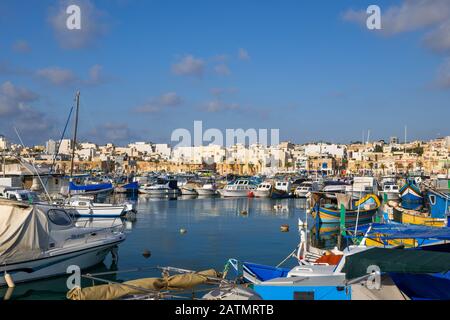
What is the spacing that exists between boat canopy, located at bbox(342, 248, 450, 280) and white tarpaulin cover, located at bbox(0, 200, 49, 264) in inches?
393

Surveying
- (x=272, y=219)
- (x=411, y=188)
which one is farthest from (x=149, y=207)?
(x=411, y=188)

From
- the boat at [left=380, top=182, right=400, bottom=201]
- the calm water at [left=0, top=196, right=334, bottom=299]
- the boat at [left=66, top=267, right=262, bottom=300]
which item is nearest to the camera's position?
the boat at [left=66, top=267, right=262, bottom=300]

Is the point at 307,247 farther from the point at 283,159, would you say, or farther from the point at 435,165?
the point at 283,159

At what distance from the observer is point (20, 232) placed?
51.4ft

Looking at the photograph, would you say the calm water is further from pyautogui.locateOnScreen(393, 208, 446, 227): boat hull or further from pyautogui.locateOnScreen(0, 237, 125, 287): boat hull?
pyautogui.locateOnScreen(393, 208, 446, 227): boat hull

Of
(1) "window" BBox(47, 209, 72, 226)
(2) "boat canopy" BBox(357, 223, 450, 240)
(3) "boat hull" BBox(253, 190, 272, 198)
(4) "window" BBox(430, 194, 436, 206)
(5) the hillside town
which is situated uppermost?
(5) the hillside town

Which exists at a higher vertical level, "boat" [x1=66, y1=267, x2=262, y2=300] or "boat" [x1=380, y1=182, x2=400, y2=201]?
"boat" [x1=66, y1=267, x2=262, y2=300]

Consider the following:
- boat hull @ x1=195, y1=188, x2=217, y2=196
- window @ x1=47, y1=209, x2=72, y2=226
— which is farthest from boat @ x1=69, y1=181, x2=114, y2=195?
window @ x1=47, y1=209, x2=72, y2=226

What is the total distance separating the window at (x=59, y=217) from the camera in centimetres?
1782

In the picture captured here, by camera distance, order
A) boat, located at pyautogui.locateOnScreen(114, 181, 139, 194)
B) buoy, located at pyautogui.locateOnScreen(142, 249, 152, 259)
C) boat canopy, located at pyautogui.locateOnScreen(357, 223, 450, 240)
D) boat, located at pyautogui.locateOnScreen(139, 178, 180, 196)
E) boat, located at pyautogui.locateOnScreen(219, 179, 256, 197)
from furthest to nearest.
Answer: boat, located at pyautogui.locateOnScreen(114, 181, 139, 194)
boat, located at pyautogui.locateOnScreen(219, 179, 256, 197)
boat, located at pyautogui.locateOnScreen(139, 178, 180, 196)
buoy, located at pyautogui.locateOnScreen(142, 249, 152, 259)
boat canopy, located at pyautogui.locateOnScreen(357, 223, 450, 240)

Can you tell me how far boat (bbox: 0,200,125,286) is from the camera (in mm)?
15445

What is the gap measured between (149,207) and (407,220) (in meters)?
28.5
